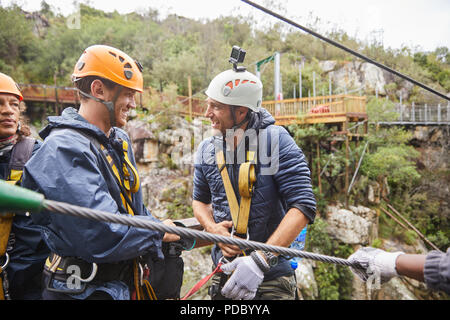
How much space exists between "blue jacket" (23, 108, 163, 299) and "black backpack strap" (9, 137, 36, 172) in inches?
28.4

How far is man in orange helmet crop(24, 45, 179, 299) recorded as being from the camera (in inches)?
51.1

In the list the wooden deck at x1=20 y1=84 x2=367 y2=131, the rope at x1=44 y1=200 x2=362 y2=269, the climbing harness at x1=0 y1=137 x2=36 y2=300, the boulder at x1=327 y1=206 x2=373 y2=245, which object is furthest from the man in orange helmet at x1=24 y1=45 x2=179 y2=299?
the boulder at x1=327 y1=206 x2=373 y2=245

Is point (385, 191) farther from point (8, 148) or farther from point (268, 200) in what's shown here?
point (8, 148)

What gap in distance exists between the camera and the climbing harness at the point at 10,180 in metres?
1.73

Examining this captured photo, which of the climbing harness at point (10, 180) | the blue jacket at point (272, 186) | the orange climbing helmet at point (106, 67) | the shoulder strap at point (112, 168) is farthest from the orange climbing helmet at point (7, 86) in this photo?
the blue jacket at point (272, 186)

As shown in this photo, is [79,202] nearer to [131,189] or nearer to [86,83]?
[131,189]

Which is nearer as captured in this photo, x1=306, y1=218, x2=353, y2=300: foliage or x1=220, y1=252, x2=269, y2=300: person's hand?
x1=220, y1=252, x2=269, y2=300: person's hand

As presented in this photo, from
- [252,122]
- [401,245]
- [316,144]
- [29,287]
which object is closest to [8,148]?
[29,287]

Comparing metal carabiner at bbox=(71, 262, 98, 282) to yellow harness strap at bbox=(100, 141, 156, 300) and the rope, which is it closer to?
yellow harness strap at bbox=(100, 141, 156, 300)

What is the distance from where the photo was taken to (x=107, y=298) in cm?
145

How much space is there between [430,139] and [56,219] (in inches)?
1120

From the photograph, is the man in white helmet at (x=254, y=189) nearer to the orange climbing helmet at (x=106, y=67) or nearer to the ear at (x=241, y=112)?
the ear at (x=241, y=112)

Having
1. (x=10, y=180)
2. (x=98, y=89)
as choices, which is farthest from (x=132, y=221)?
(x=10, y=180)

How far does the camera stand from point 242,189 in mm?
1963
